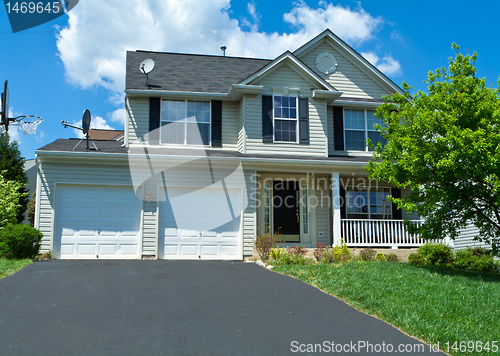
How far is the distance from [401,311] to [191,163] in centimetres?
807

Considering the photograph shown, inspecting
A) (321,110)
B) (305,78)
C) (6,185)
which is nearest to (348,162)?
(321,110)

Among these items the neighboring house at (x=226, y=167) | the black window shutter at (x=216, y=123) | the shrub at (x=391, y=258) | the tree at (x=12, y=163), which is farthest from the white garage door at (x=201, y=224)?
the tree at (x=12, y=163)

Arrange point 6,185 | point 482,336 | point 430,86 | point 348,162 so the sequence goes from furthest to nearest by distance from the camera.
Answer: point 6,185
point 348,162
point 430,86
point 482,336

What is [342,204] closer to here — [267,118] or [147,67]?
[267,118]

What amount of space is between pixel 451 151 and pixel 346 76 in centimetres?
776

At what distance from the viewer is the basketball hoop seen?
14.7m

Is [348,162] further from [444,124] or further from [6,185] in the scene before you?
Result: [6,185]

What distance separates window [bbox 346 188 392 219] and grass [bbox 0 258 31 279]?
10010 mm

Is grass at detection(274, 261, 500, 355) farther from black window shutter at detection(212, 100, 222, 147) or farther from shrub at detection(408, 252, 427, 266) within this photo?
black window shutter at detection(212, 100, 222, 147)

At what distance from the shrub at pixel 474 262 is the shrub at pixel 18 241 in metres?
12.0

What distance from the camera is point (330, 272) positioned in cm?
960

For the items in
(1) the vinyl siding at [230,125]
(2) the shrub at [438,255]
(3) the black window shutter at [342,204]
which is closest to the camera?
(2) the shrub at [438,255]

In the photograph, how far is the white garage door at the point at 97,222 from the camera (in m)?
12.2

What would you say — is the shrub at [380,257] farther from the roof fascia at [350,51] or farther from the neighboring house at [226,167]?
the roof fascia at [350,51]
